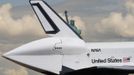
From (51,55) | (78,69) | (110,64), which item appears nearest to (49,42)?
(51,55)

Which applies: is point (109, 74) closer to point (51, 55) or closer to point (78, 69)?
point (78, 69)

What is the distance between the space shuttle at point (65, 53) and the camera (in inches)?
1689

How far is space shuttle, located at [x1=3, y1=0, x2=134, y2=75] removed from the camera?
1689 inches

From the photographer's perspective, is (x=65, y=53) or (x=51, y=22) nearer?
(x=65, y=53)

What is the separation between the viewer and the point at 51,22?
4684 cm

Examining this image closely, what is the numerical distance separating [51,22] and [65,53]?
4.59 m

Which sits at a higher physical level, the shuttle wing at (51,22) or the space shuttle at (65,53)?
the shuttle wing at (51,22)

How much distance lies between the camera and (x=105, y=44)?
44375mm

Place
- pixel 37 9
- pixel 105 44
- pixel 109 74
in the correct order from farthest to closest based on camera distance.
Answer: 1. pixel 37 9
2. pixel 105 44
3. pixel 109 74

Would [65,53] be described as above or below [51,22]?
below

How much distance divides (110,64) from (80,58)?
3.52 m

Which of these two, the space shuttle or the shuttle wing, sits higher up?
the shuttle wing

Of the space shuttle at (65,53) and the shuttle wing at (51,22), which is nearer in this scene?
the space shuttle at (65,53)

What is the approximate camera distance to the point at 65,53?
4466 cm
